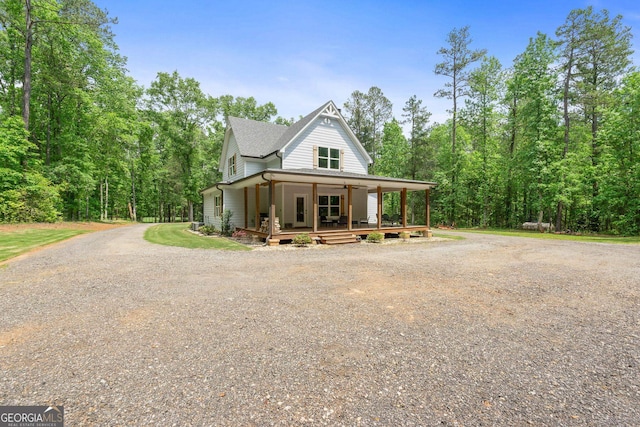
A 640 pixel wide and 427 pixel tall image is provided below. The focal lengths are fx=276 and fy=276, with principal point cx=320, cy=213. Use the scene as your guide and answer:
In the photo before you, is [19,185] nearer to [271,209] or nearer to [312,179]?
[271,209]

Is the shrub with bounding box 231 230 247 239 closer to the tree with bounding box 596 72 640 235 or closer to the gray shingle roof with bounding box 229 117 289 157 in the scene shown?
the gray shingle roof with bounding box 229 117 289 157

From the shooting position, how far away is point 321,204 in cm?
1791

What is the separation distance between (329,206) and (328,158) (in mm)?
3109

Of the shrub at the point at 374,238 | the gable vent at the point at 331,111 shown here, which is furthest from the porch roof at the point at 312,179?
the gable vent at the point at 331,111

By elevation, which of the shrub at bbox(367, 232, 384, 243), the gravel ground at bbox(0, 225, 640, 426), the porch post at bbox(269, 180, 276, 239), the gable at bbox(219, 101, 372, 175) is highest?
the gable at bbox(219, 101, 372, 175)

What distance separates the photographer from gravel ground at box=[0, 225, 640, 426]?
2373 millimetres

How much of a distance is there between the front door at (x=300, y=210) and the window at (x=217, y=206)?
545 centimetres

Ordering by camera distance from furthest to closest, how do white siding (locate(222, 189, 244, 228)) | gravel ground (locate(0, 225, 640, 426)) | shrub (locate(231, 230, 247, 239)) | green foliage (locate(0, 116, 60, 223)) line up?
white siding (locate(222, 189, 244, 228)) → green foliage (locate(0, 116, 60, 223)) → shrub (locate(231, 230, 247, 239)) → gravel ground (locate(0, 225, 640, 426))

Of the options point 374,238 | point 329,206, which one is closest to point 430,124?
point 329,206

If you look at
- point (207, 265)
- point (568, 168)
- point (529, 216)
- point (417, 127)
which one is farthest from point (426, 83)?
point (207, 265)

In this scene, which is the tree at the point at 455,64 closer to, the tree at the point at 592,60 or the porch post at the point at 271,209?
the tree at the point at 592,60

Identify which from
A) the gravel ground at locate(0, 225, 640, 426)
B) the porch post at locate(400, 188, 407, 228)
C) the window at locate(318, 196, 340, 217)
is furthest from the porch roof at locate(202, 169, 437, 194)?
the gravel ground at locate(0, 225, 640, 426)

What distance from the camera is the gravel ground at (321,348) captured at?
2373 mm

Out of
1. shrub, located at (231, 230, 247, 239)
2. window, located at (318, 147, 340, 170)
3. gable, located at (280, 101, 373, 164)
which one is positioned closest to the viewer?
shrub, located at (231, 230, 247, 239)
